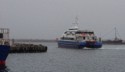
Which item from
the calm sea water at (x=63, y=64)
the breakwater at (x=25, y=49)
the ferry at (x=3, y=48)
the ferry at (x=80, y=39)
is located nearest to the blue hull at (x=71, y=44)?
the ferry at (x=80, y=39)

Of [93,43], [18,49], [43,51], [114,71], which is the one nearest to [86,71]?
[114,71]

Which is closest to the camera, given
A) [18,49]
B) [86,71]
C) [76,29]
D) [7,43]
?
[86,71]

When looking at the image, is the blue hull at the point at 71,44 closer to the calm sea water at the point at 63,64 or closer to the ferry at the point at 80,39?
the ferry at the point at 80,39

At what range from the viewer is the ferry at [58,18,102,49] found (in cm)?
11794

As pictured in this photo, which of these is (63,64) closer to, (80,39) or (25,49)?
(25,49)

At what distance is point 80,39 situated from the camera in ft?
397

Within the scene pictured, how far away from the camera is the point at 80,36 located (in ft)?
402

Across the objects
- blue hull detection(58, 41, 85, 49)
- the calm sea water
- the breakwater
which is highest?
blue hull detection(58, 41, 85, 49)

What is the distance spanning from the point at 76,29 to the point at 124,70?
8007 cm

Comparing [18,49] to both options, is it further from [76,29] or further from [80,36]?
[76,29]

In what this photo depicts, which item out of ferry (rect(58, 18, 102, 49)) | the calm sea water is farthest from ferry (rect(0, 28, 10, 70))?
ferry (rect(58, 18, 102, 49))

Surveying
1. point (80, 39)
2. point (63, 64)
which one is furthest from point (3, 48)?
point (80, 39)

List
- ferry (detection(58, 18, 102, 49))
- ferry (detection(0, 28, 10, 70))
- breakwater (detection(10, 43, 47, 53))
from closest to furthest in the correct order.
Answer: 1. ferry (detection(0, 28, 10, 70))
2. breakwater (detection(10, 43, 47, 53))
3. ferry (detection(58, 18, 102, 49))

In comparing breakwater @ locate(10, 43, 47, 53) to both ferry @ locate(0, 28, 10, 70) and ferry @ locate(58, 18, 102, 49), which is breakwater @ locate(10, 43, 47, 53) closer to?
ferry @ locate(58, 18, 102, 49)
